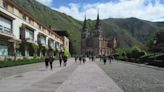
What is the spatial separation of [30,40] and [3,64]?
28537mm

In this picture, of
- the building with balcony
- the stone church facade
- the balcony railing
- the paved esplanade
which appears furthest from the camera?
the stone church facade

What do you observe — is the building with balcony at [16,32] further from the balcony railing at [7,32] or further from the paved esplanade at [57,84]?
the paved esplanade at [57,84]

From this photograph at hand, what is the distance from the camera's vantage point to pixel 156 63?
1914 inches

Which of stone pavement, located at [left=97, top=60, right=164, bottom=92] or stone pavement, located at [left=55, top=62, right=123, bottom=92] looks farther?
stone pavement, located at [left=97, top=60, right=164, bottom=92]

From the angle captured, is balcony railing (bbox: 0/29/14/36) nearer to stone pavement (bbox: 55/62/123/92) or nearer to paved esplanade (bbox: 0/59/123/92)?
paved esplanade (bbox: 0/59/123/92)

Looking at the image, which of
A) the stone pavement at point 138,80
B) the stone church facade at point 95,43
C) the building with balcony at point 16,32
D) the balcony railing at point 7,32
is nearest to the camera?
the stone pavement at point 138,80

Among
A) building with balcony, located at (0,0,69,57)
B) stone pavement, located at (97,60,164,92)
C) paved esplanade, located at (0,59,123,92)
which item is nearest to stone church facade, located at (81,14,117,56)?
building with balcony, located at (0,0,69,57)

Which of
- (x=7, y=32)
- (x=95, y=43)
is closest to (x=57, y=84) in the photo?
(x=7, y=32)

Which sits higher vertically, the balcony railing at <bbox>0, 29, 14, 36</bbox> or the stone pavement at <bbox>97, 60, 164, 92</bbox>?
the balcony railing at <bbox>0, 29, 14, 36</bbox>

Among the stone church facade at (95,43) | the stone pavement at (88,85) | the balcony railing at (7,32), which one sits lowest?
the stone pavement at (88,85)

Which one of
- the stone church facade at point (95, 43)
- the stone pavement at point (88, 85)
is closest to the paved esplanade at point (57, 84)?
the stone pavement at point (88, 85)

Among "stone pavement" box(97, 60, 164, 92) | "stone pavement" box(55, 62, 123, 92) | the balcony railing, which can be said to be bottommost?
"stone pavement" box(97, 60, 164, 92)

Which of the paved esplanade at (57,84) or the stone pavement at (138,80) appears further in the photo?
the stone pavement at (138,80)

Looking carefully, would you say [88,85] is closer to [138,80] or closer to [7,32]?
[138,80]
